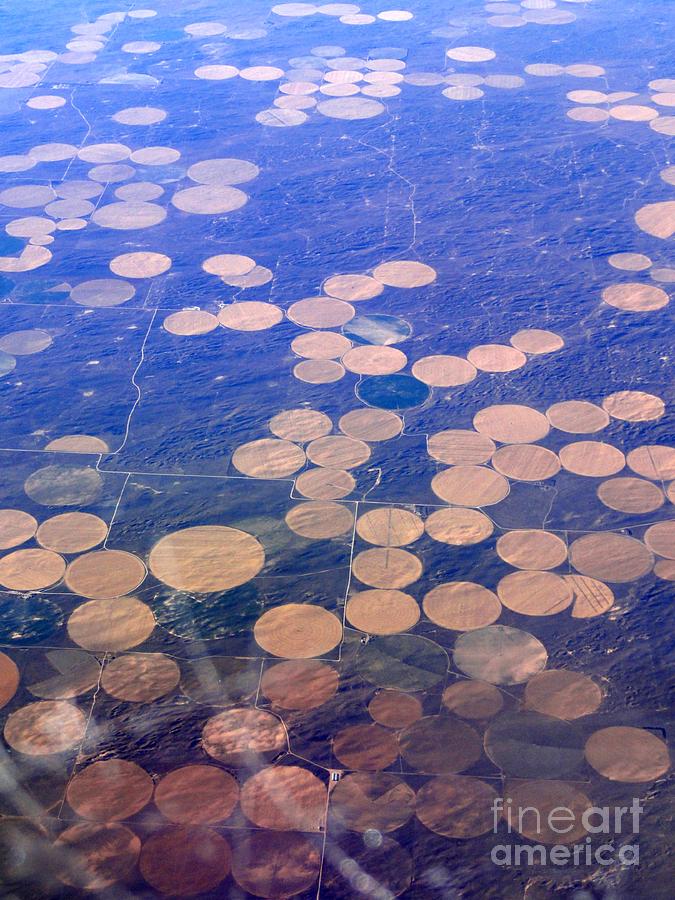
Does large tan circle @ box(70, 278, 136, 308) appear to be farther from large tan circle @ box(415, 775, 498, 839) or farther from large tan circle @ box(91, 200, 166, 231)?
large tan circle @ box(415, 775, 498, 839)

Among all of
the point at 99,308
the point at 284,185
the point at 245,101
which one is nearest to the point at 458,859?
the point at 99,308

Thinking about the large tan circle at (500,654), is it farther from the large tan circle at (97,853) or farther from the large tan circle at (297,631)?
the large tan circle at (97,853)

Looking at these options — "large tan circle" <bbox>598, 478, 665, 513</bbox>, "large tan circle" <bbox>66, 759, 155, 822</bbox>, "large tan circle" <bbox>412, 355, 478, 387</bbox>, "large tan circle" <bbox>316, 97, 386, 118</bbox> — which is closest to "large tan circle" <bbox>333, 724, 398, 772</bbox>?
"large tan circle" <bbox>66, 759, 155, 822</bbox>

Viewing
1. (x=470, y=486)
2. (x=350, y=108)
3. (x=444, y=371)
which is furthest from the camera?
(x=350, y=108)

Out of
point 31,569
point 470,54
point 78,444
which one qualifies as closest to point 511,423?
point 78,444

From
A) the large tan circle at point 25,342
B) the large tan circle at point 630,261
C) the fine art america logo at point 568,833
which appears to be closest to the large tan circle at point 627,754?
the fine art america logo at point 568,833

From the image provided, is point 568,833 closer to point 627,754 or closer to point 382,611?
point 627,754
